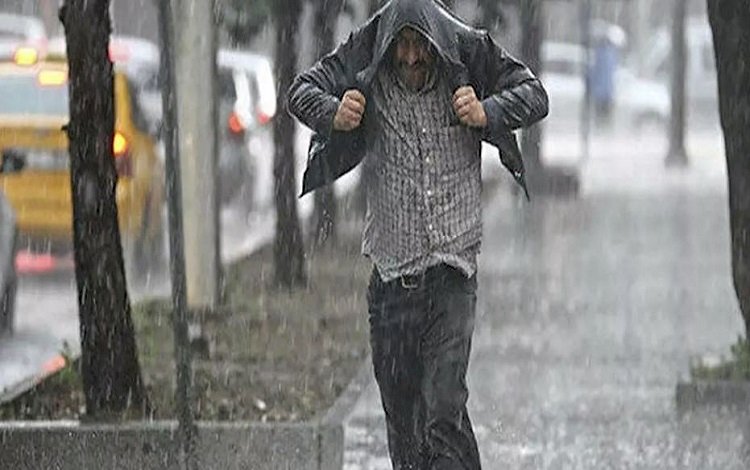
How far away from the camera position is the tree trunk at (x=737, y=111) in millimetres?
10625

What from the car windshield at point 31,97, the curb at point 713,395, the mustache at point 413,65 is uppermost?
the mustache at point 413,65

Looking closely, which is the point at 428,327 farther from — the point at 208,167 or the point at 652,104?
the point at 652,104

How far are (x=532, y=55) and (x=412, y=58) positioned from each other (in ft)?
61.6

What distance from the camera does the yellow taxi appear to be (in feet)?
57.1

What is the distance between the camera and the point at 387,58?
283 inches

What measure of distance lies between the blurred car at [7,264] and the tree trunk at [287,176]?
81.1 inches

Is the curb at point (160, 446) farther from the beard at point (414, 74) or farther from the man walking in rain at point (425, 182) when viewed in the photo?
the beard at point (414, 74)

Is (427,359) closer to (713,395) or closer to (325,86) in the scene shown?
(325,86)

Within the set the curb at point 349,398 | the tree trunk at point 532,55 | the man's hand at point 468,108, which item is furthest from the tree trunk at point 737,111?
the tree trunk at point 532,55

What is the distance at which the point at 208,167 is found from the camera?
1411cm

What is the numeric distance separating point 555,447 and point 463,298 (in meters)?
2.52

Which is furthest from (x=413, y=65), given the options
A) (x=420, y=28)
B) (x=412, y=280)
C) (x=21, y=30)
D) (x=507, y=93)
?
(x=21, y=30)

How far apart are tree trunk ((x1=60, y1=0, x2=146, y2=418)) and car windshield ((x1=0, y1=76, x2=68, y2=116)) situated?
8278mm

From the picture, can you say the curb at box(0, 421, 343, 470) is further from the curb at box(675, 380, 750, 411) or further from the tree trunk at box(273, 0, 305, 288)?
the tree trunk at box(273, 0, 305, 288)
